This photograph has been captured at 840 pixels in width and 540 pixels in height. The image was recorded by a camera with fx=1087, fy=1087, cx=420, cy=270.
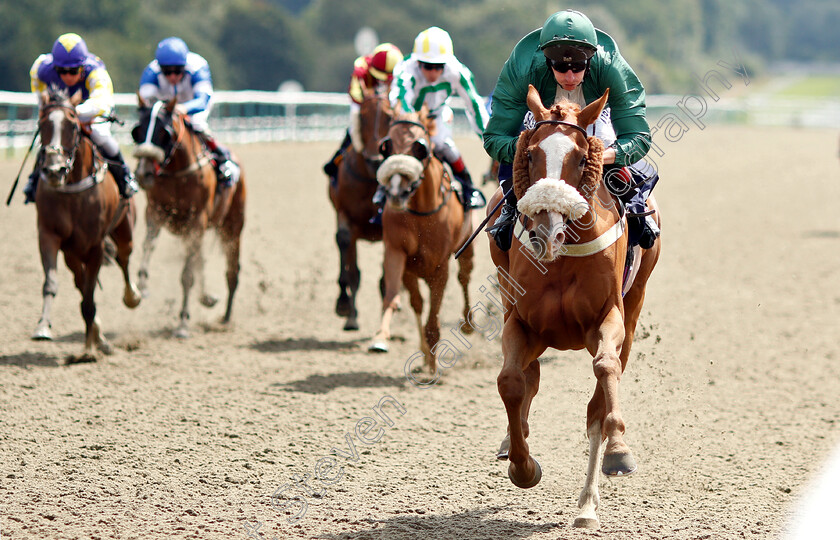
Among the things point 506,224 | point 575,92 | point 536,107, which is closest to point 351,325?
point 506,224

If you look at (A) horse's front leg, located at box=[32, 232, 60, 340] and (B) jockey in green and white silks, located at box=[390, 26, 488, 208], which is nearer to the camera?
(A) horse's front leg, located at box=[32, 232, 60, 340]

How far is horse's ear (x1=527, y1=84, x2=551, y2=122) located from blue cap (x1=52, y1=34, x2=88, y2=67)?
4.50m

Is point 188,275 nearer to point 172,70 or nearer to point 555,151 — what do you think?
point 172,70

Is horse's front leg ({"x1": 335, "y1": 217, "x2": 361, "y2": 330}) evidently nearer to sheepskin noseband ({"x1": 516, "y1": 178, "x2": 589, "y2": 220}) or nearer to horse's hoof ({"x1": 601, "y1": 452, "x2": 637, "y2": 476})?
horse's hoof ({"x1": 601, "y1": 452, "x2": 637, "y2": 476})

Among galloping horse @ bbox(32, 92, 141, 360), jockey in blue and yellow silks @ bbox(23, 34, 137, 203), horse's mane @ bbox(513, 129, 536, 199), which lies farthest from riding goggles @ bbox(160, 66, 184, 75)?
horse's mane @ bbox(513, 129, 536, 199)

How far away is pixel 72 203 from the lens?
7.92m

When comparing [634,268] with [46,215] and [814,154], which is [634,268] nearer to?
[46,215]

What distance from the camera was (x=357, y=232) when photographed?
30.9ft

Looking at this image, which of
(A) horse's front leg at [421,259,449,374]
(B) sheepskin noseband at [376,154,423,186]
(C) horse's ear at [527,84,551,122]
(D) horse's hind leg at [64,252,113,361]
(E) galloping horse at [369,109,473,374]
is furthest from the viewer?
(D) horse's hind leg at [64,252,113,361]

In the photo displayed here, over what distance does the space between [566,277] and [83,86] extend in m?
4.96

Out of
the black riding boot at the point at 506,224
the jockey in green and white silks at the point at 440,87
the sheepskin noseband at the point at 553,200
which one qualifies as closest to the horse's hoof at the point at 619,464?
the sheepskin noseband at the point at 553,200

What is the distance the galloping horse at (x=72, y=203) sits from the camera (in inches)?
298

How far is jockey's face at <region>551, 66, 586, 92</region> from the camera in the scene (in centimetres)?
504

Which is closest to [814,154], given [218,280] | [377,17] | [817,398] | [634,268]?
[218,280]
